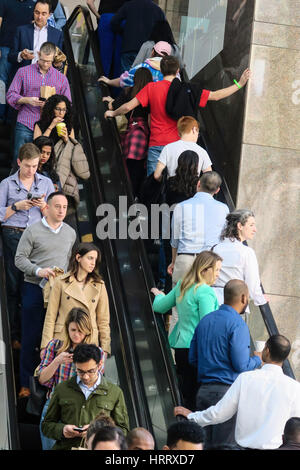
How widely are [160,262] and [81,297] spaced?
1.44 m

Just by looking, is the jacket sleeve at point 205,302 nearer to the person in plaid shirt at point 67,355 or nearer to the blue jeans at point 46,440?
the person in plaid shirt at point 67,355

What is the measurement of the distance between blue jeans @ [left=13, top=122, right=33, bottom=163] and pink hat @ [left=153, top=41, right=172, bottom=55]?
5.27 feet

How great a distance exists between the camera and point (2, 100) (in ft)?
34.8

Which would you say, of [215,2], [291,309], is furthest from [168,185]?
[215,2]

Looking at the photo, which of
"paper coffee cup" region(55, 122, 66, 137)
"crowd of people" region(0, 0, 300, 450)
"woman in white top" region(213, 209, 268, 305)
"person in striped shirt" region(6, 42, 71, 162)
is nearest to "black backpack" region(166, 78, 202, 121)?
"crowd of people" region(0, 0, 300, 450)

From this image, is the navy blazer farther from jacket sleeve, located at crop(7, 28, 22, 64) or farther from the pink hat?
the pink hat

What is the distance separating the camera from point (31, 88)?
962 cm

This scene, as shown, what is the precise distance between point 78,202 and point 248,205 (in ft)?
5.89

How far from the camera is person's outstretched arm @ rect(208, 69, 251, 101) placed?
898cm

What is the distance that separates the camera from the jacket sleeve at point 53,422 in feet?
18.0

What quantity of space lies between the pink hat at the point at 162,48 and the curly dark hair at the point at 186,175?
2187mm

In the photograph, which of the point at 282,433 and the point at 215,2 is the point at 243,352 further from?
the point at 215,2

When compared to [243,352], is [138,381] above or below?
below

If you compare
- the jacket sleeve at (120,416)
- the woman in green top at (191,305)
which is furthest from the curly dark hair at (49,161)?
the jacket sleeve at (120,416)
